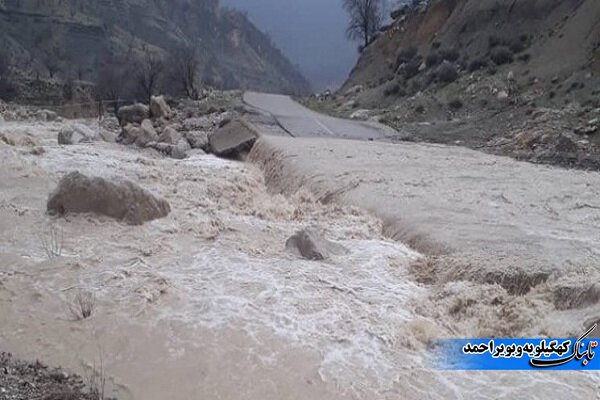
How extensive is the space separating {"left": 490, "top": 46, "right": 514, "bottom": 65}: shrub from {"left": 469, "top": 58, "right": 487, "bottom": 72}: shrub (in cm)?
39

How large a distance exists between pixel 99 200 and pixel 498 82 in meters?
16.4

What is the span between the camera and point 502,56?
2373cm

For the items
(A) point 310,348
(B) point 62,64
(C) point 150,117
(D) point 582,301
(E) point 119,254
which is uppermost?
(D) point 582,301

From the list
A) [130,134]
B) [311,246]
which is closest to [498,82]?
[130,134]

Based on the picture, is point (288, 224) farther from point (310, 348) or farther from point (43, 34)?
point (43, 34)

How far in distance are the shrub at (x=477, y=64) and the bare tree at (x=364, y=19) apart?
2058 cm

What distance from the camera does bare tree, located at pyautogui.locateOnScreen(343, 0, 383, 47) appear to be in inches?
1796

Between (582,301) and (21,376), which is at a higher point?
(582,301)

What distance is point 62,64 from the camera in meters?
66.8

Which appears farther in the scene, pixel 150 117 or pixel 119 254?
pixel 150 117

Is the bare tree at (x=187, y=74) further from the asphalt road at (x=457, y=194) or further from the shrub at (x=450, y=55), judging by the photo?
the asphalt road at (x=457, y=194)

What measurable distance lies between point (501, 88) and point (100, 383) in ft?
60.9

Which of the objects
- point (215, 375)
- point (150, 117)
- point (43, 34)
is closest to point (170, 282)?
point (215, 375)

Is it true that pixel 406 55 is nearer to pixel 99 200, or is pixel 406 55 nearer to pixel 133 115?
pixel 133 115
